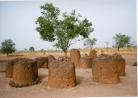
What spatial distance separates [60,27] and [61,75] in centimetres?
1457

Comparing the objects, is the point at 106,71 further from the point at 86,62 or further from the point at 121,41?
the point at 121,41

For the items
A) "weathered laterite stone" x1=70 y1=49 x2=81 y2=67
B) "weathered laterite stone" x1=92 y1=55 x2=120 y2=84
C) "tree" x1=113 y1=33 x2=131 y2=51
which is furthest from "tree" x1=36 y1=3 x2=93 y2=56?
"tree" x1=113 y1=33 x2=131 y2=51

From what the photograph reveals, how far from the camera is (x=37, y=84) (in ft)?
38.6

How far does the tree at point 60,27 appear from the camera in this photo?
2417 cm

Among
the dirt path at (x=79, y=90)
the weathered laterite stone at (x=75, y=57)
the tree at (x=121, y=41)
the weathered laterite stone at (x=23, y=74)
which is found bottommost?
the dirt path at (x=79, y=90)

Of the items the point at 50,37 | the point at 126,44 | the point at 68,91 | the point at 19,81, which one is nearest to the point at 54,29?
the point at 50,37

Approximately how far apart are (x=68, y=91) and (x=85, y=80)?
6.30ft

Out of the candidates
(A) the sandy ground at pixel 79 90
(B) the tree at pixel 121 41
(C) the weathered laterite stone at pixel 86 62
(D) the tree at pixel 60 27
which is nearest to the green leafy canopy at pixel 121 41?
(B) the tree at pixel 121 41

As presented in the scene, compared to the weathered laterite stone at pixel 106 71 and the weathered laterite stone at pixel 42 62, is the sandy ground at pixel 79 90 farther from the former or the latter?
the weathered laterite stone at pixel 42 62

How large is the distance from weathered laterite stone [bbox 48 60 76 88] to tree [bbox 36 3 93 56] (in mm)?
13425

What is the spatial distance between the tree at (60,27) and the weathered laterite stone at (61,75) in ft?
44.0

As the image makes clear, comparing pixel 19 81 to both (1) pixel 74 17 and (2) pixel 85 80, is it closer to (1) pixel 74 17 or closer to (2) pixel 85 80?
(2) pixel 85 80

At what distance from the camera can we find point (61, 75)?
35.2 feet

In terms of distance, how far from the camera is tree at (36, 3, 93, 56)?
952 inches
